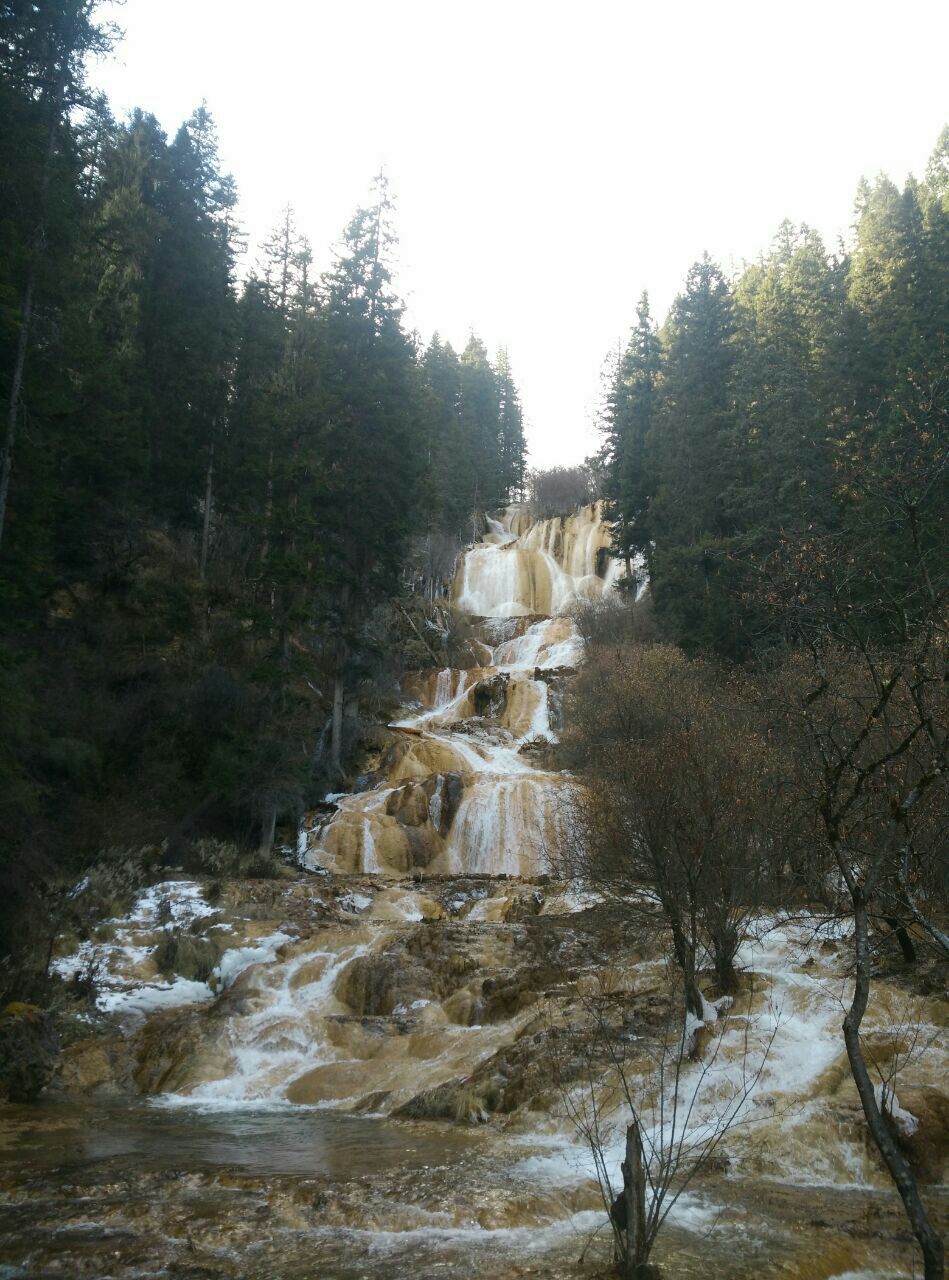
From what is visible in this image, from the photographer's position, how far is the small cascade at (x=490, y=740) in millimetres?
25344

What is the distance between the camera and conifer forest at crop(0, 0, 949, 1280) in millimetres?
6789

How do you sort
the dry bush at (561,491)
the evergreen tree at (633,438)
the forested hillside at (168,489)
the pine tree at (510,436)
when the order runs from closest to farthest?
the forested hillside at (168,489) < the evergreen tree at (633,438) < the dry bush at (561,491) < the pine tree at (510,436)

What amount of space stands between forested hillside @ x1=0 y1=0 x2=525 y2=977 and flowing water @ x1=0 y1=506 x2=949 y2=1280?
357 centimetres

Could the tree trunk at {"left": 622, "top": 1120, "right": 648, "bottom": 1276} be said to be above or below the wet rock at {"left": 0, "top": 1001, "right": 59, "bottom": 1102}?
above

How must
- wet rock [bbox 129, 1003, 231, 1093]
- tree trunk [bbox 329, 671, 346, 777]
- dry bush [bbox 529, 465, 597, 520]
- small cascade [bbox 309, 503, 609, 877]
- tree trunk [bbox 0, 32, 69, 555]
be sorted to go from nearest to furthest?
A: wet rock [bbox 129, 1003, 231, 1093] < tree trunk [bbox 0, 32, 69, 555] < small cascade [bbox 309, 503, 609, 877] < tree trunk [bbox 329, 671, 346, 777] < dry bush [bbox 529, 465, 597, 520]

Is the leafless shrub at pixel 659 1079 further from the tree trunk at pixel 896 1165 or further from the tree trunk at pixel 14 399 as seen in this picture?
the tree trunk at pixel 14 399

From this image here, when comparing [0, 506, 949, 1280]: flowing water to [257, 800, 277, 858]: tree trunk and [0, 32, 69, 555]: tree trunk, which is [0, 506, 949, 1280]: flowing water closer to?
[257, 800, 277, 858]: tree trunk

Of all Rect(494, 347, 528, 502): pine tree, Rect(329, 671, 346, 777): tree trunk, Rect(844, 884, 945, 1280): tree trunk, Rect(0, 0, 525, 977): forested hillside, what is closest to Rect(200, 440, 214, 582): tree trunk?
Rect(0, 0, 525, 977): forested hillside

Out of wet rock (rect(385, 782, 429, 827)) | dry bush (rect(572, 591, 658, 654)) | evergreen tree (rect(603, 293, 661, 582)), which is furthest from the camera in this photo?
evergreen tree (rect(603, 293, 661, 582))

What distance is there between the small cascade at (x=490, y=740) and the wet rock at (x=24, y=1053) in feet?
31.6

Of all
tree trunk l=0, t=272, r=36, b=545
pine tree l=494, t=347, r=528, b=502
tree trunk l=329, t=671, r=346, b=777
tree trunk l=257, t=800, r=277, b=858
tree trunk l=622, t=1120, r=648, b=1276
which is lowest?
tree trunk l=622, t=1120, r=648, b=1276

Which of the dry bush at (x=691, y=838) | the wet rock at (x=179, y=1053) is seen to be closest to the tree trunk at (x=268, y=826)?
the wet rock at (x=179, y=1053)

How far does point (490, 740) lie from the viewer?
109 feet

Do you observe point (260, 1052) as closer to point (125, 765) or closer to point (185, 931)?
point (185, 931)
